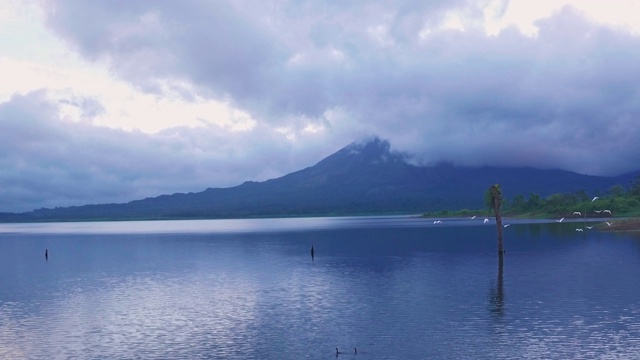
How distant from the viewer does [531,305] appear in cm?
4475

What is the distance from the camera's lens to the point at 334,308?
4584 cm

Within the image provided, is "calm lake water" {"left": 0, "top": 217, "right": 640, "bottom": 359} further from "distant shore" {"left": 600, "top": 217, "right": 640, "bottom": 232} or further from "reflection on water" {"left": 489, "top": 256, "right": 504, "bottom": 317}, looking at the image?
"distant shore" {"left": 600, "top": 217, "right": 640, "bottom": 232}

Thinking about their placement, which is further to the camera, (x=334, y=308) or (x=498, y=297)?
(x=498, y=297)

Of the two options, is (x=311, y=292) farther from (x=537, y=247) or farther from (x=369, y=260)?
(x=537, y=247)

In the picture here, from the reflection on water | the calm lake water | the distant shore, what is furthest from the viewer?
the distant shore

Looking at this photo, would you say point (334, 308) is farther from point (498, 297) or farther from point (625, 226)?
point (625, 226)

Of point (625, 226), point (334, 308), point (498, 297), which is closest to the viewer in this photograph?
point (334, 308)

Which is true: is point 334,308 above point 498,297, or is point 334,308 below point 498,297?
below

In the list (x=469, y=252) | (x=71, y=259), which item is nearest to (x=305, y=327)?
(x=469, y=252)

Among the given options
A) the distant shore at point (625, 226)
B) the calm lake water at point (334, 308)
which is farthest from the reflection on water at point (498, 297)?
the distant shore at point (625, 226)

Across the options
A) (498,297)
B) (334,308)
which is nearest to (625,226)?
(498,297)

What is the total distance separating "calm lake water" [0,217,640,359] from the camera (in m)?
33.6

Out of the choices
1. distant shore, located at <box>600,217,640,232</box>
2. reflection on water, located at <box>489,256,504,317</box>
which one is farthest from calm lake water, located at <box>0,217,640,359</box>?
distant shore, located at <box>600,217,640,232</box>

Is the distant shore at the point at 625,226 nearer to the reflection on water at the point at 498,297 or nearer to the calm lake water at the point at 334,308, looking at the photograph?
the calm lake water at the point at 334,308
